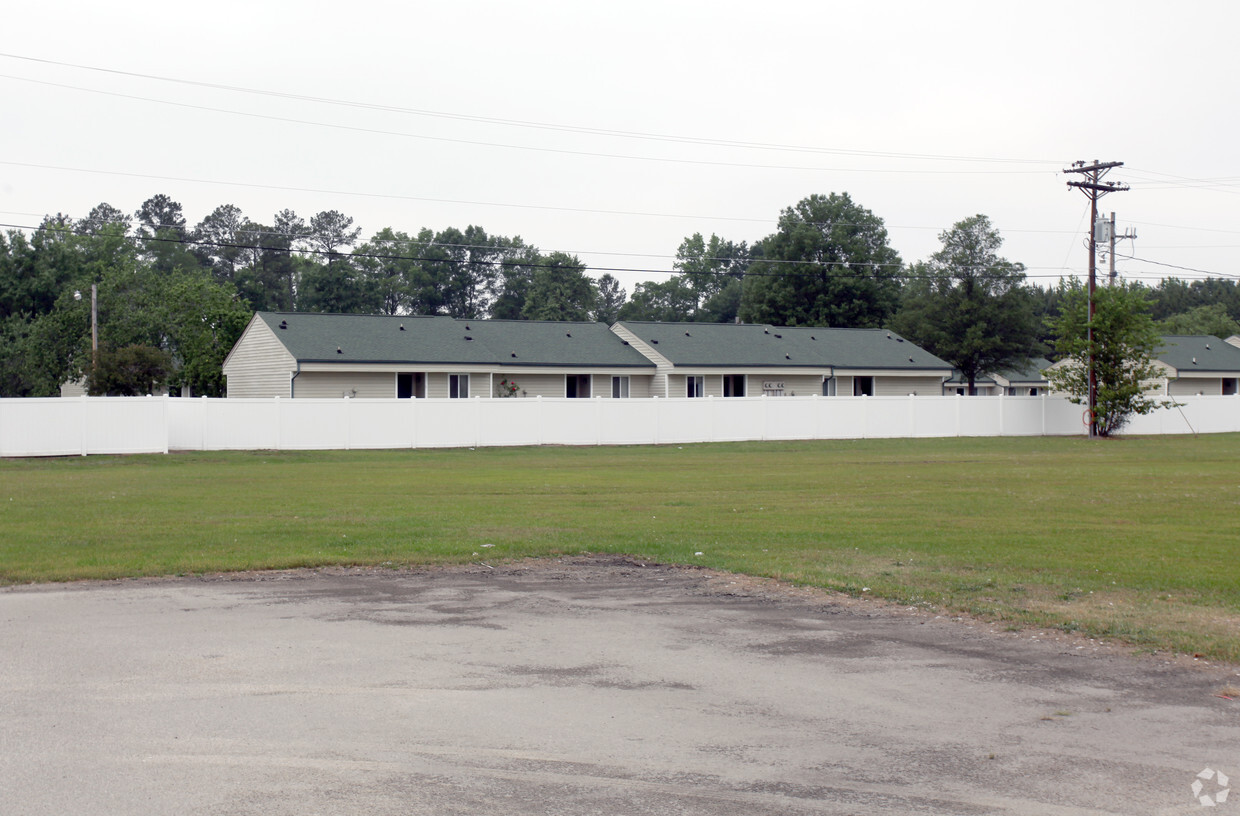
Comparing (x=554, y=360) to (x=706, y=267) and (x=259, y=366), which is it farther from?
(x=706, y=267)

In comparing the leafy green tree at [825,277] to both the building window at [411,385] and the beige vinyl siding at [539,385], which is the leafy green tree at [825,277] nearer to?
the beige vinyl siding at [539,385]

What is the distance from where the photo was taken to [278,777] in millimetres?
5785

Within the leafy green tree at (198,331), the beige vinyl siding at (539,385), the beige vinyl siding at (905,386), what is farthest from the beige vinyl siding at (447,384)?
the beige vinyl siding at (905,386)

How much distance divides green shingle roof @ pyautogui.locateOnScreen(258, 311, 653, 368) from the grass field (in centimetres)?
1570

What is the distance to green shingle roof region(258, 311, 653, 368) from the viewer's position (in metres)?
46.2

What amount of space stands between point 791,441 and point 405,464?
17796 millimetres

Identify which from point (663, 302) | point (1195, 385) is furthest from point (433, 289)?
point (1195, 385)

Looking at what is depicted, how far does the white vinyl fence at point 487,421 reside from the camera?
3284cm

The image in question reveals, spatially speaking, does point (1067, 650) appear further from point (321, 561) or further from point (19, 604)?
point (19, 604)

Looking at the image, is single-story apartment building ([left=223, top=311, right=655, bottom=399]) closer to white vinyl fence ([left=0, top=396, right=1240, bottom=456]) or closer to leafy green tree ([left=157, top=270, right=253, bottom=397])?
leafy green tree ([left=157, top=270, right=253, bottom=397])

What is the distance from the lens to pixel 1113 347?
48969 mm

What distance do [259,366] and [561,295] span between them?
153 ft

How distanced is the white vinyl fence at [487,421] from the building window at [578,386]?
1092cm

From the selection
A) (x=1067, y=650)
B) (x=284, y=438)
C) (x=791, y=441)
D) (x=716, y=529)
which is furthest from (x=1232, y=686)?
(x=791, y=441)
